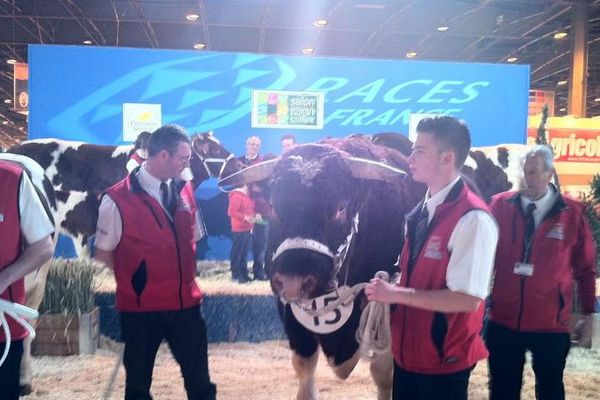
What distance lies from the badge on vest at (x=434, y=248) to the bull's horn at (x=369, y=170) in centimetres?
90

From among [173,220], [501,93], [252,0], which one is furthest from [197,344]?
[252,0]

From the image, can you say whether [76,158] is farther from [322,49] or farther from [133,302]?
[322,49]

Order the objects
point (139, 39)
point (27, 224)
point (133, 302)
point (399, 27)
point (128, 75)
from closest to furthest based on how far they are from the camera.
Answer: point (27, 224)
point (133, 302)
point (128, 75)
point (399, 27)
point (139, 39)

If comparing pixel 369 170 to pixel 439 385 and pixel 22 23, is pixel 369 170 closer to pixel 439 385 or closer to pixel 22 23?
pixel 439 385

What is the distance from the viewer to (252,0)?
480 inches

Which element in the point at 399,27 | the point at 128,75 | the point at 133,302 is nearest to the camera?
the point at 133,302

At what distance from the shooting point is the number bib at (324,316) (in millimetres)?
2914

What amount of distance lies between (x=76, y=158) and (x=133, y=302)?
2.27 meters

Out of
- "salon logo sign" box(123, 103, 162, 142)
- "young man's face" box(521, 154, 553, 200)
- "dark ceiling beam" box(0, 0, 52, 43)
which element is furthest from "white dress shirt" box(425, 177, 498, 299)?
"dark ceiling beam" box(0, 0, 52, 43)

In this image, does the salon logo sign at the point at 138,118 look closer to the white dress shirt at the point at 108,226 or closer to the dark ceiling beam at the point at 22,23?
the white dress shirt at the point at 108,226

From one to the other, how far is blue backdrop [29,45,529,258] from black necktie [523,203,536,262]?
6.01ft

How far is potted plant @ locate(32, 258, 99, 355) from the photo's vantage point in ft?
15.7

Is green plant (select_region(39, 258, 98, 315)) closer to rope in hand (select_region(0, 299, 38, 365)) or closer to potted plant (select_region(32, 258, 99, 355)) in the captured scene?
potted plant (select_region(32, 258, 99, 355))

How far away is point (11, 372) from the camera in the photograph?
2287 millimetres
